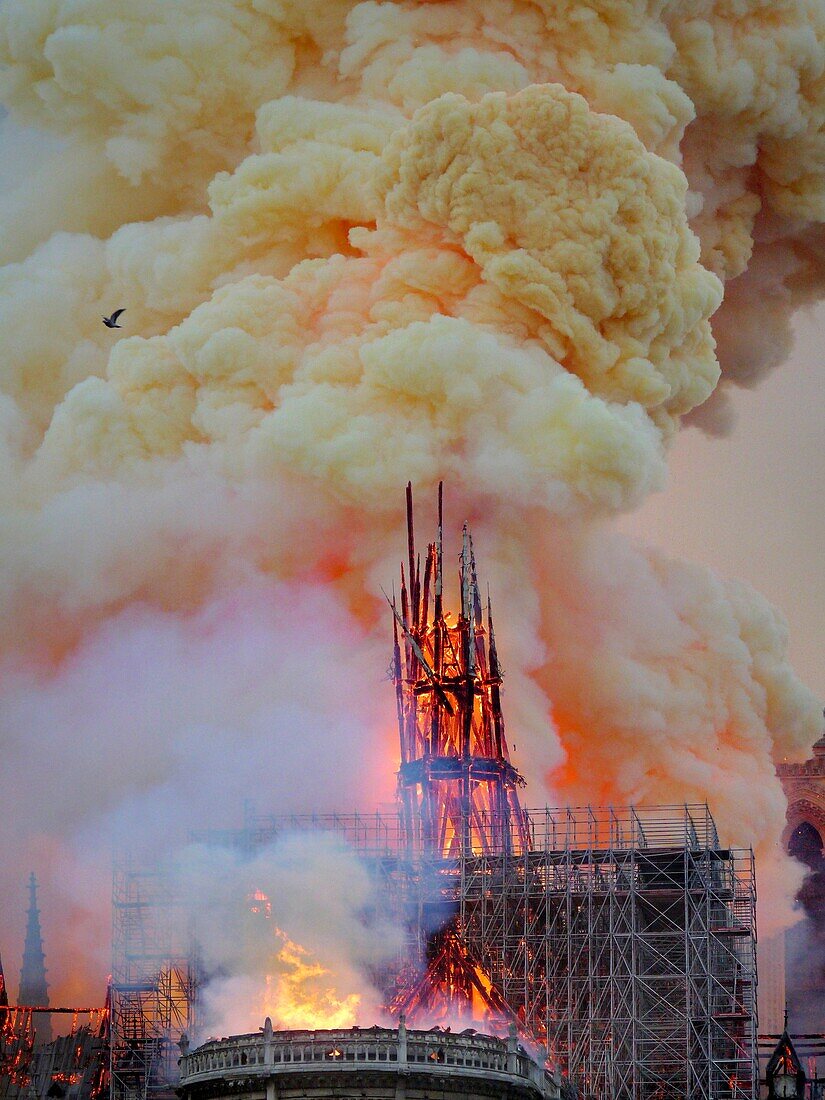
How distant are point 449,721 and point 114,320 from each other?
15413 millimetres

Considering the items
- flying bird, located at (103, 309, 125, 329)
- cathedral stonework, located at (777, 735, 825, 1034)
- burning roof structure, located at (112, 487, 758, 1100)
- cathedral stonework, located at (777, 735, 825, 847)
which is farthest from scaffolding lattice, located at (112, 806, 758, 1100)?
cathedral stonework, located at (777, 735, 825, 847)

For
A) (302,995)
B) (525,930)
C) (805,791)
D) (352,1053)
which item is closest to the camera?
(352,1053)

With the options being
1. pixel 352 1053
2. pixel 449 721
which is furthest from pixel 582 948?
pixel 352 1053

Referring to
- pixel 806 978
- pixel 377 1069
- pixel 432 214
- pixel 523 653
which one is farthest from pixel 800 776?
pixel 377 1069

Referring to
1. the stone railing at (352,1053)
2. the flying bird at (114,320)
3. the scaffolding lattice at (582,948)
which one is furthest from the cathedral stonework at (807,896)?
the stone railing at (352,1053)

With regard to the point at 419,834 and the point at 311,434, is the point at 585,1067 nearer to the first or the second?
the point at 419,834

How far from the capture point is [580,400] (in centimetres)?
→ 11062

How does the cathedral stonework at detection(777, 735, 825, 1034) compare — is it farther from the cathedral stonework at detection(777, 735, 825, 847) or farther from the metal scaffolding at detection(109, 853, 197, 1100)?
the metal scaffolding at detection(109, 853, 197, 1100)

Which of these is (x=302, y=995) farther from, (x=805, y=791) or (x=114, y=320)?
(x=805, y=791)

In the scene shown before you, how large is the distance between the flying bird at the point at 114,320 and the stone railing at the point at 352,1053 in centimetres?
2610

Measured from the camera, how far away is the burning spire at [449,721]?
109375 mm

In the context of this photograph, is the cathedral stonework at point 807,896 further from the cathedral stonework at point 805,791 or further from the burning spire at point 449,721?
the burning spire at point 449,721

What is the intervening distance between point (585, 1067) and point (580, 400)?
19.6 meters

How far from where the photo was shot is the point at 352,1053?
301 ft
